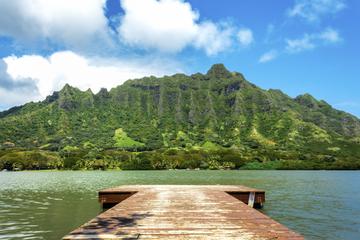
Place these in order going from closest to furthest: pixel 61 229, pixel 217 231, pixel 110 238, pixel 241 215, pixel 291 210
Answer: pixel 110 238
pixel 217 231
pixel 241 215
pixel 61 229
pixel 291 210

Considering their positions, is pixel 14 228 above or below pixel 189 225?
below

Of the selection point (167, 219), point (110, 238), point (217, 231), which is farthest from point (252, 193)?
point (110, 238)

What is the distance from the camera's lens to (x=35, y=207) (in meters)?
34.7

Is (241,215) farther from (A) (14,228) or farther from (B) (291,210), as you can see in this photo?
(B) (291,210)

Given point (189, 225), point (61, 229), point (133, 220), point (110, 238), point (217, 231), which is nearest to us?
point (110, 238)

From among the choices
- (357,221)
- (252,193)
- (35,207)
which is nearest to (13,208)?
(35,207)

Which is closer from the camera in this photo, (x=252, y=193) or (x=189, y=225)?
(x=189, y=225)

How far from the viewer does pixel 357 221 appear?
27312 millimetres

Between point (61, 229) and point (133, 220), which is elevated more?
point (133, 220)

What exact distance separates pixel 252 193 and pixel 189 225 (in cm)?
2042

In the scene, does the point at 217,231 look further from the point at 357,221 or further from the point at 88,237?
the point at 357,221

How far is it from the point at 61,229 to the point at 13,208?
14032 mm

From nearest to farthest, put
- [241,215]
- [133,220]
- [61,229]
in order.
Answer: [133,220], [241,215], [61,229]

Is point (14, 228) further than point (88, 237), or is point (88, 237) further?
point (14, 228)
